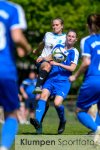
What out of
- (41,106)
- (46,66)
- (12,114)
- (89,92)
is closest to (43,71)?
(46,66)

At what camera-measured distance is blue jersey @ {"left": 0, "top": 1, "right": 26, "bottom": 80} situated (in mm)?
8711

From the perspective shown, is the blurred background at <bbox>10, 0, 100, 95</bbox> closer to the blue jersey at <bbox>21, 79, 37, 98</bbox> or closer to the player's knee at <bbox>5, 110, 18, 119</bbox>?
the blue jersey at <bbox>21, 79, 37, 98</bbox>

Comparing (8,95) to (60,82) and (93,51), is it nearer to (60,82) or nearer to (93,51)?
(93,51)

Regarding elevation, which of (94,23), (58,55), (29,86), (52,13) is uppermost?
(52,13)

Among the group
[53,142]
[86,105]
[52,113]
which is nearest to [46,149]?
[53,142]

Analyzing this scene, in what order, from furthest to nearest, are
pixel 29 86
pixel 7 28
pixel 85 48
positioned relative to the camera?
pixel 29 86 → pixel 85 48 → pixel 7 28

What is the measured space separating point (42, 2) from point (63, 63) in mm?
32426

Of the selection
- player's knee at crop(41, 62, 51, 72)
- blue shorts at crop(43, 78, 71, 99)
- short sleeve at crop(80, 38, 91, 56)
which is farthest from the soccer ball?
short sleeve at crop(80, 38, 91, 56)

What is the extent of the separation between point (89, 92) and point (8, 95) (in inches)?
84.8

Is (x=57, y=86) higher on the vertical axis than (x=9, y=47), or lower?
lower

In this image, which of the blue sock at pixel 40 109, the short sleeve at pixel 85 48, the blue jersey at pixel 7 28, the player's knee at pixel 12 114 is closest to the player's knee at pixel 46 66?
the blue sock at pixel 40 109

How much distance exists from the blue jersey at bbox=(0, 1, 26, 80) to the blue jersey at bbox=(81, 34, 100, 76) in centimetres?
196

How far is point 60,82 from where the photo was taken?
46.7 feet

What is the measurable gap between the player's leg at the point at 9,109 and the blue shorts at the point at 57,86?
5071 mm
